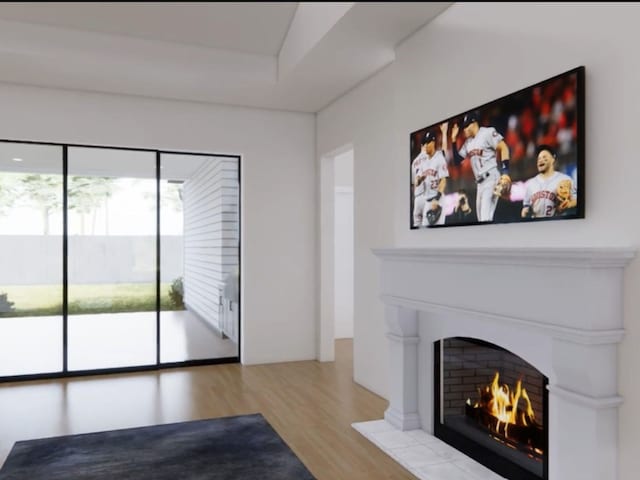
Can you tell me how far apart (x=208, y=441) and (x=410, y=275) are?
61.7 inches

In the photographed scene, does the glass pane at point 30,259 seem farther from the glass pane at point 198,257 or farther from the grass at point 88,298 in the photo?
→ the glass pane at point 198,257

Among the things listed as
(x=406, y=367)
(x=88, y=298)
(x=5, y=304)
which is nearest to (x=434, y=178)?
(x=406, y=367)

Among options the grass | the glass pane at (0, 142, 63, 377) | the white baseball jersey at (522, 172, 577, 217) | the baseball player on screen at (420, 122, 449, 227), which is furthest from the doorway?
the white baseball jersey at (522, 172, 577, 217)

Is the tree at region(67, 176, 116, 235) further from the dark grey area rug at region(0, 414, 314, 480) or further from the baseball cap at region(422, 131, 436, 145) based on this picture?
the baseball cap at region(422, 131, 436, 145)

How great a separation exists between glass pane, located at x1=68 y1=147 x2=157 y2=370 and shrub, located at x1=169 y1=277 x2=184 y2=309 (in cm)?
18

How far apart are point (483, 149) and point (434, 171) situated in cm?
44

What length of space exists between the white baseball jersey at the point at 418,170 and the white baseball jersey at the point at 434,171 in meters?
0.02

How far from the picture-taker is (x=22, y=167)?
4629mm

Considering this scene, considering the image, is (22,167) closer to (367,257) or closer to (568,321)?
(367,257)

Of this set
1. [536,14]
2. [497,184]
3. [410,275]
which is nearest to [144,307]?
[410,275]

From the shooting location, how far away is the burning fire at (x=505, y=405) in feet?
8.18

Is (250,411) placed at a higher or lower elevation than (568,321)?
lower

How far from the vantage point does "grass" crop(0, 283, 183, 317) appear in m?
4.64

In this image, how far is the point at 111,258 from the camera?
4.91 meters
